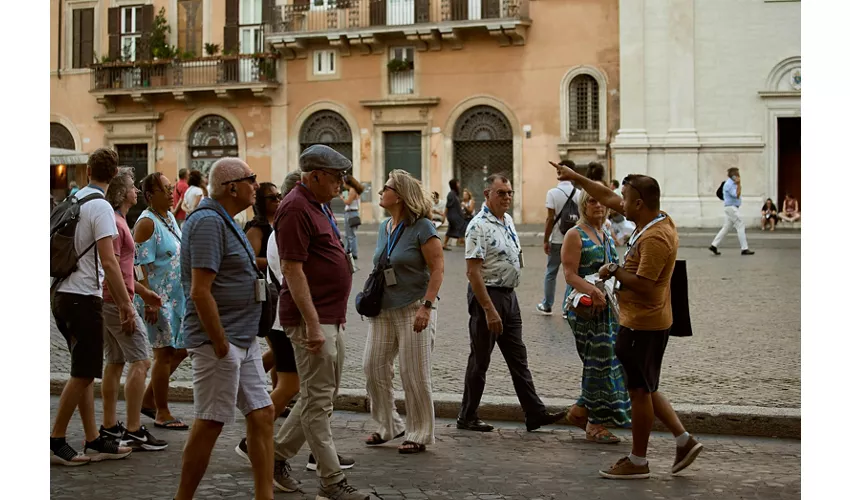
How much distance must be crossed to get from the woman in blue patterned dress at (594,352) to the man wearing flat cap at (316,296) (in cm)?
191

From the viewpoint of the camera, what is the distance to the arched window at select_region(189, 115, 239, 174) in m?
35.2

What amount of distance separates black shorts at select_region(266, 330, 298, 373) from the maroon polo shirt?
499 mm

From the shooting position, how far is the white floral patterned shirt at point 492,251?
7.79 metres

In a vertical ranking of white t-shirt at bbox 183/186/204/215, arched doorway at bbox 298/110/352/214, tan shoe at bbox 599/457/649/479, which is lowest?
tan shoe at bbox 599/457/649/479

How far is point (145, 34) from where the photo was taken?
35562mm

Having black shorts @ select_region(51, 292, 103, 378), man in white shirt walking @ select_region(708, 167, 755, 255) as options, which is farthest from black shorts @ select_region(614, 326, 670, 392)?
man in white shirt walking @ select_region(708, 167, 755, 255)

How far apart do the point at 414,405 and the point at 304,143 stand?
27.6 m

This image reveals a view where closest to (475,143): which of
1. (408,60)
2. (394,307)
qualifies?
(408,60)

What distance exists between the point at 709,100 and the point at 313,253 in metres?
25.2

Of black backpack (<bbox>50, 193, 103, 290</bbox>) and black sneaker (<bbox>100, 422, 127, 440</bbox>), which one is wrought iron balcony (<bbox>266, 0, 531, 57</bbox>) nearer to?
black sneaker (<bbox>100, 422, 127, 440</bbox>)

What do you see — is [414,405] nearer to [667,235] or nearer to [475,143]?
[667,235]

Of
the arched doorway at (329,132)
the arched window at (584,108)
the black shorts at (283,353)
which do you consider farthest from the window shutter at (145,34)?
the black shorts at (283,353)

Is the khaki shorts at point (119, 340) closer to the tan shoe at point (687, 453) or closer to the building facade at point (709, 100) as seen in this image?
the tan shoe at point (687, 453)

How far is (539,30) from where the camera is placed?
3156 cm
